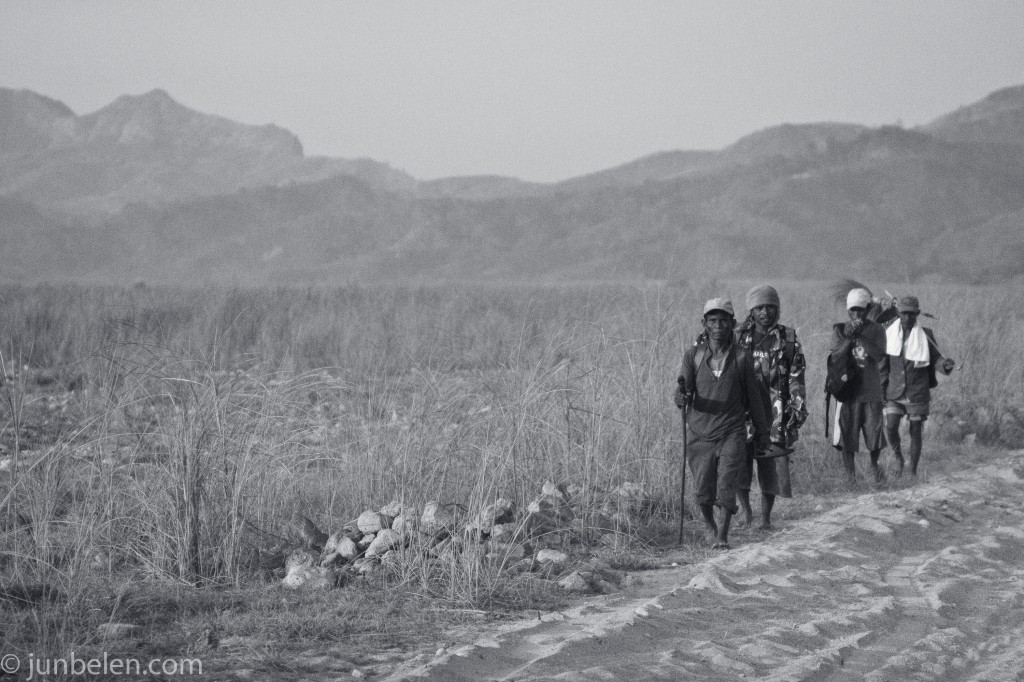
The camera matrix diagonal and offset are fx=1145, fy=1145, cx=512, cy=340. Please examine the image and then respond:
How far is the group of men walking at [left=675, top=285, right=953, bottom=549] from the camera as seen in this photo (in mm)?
7398

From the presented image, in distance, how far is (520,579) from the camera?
6359 millimetres

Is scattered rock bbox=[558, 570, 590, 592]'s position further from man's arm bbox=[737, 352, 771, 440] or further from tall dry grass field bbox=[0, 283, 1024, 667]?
man's arm bbox=[737, 352, 771, 440]

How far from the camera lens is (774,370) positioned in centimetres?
823

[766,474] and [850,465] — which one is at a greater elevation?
[766,474]

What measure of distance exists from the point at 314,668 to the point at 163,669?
2.09 ft

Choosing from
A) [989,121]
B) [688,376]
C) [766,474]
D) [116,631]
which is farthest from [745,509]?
[989,121]

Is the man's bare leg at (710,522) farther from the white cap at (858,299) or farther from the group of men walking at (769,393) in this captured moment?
the white cap at (858,299)

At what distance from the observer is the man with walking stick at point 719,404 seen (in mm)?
7344

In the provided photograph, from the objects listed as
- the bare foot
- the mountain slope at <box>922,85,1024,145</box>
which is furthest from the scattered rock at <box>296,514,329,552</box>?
the mountain slope at <box>922,85,1024,145</box>

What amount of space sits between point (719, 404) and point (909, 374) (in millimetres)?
3644

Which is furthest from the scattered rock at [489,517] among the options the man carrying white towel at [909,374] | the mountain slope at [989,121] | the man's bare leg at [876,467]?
the mountain slope at [989,121]

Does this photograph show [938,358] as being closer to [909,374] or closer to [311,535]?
[909,374]

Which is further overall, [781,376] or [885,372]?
[885,372]

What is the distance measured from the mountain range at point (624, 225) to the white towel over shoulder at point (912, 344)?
42.2m
